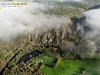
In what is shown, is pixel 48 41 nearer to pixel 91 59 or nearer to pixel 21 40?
pixel 21 40

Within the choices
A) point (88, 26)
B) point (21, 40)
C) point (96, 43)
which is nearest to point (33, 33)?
point (21, 40)

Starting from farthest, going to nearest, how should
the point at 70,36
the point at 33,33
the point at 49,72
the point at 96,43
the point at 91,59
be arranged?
the point at 33,33
the point at 70,36
the point at 96,43
the point at 91,59
the point at 49,72

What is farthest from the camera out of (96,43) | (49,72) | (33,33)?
(33,33)

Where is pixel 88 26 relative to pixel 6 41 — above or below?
above

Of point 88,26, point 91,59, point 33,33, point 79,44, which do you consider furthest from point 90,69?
point 33,33

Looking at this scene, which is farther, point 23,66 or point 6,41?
point 6,41

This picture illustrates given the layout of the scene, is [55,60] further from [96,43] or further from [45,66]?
[96,43]
